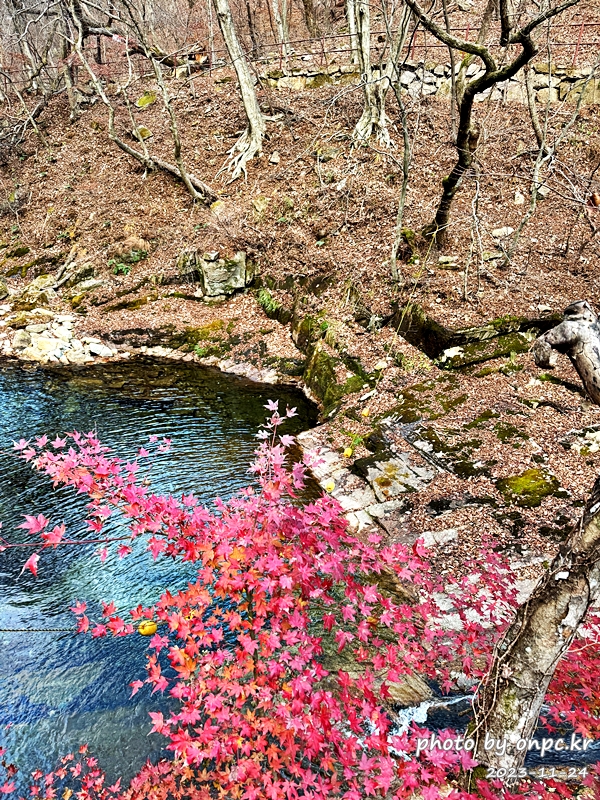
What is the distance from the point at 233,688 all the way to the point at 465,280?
29.2 feet

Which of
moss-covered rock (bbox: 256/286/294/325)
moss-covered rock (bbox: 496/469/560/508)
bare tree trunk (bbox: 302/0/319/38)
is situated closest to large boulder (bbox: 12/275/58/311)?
moss-covered rock (bbox: 256/286/294/325)

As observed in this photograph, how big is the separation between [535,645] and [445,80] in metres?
19.9

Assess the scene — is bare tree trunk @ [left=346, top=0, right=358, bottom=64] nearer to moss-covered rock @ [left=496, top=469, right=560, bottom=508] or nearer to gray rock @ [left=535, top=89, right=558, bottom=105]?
gray rock @ [left=535, top=89, right=558, bottom=105]

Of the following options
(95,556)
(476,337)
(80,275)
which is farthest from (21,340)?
(476,337)

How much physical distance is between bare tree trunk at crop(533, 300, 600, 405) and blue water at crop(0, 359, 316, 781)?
4596mm

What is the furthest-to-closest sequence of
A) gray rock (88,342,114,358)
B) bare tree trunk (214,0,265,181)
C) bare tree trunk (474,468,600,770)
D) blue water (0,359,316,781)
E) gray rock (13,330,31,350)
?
bare tree trunk (214,0,265,181) < gray rock (13,330,31,350) < gray rock (88,342,114,358) < blue water (0,359,316,781) < bare tree trunk (474,468,600,770)

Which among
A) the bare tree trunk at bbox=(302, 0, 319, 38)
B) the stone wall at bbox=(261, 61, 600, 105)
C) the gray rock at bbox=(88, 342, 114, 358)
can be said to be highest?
the bare tree trunk at bbox=(302, 0, 319, 38)

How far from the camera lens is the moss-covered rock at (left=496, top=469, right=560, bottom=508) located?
634cm

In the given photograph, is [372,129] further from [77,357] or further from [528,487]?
[528,487]

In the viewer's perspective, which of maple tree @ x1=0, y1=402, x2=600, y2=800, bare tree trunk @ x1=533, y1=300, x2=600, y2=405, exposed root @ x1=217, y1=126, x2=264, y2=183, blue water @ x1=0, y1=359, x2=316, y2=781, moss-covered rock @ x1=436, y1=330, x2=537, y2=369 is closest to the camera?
bare tree trunk @ x1=533, y1=300, x2=600, y2=405

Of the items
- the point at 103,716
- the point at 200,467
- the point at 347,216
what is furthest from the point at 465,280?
the point at 103,716

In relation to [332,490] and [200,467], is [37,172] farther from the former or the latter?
[332,490]

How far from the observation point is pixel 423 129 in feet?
51.9

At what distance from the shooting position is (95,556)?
22.1 feet
